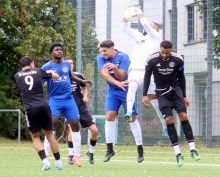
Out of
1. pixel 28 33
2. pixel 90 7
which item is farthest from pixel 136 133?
pixel 28 33

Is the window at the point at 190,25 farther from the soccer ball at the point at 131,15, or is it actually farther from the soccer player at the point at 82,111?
the soccer ball at the point at 131,15

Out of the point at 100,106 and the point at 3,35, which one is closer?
the point at 100,106

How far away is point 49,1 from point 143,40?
61.6 ft

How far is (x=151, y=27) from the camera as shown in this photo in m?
15.1

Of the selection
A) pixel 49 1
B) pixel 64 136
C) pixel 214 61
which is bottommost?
pixel 64 136

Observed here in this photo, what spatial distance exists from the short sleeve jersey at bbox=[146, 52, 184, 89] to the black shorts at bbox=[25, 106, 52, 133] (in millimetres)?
1950

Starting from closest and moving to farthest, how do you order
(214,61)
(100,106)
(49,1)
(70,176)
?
(70,176) → (214,61) → (100,106) → (49,1)

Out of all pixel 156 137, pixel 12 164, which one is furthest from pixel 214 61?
pixel 12 164

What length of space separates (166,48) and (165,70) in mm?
421

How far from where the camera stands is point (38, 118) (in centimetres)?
1312

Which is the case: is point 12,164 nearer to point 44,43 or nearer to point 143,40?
point 143,40

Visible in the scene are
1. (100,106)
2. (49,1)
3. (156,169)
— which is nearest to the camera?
(156,169)

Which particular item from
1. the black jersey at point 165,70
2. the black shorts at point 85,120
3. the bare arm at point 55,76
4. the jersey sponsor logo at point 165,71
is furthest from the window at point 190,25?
the bare arm at point 55,76

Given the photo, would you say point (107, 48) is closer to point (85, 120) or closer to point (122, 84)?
point (122, 84)
